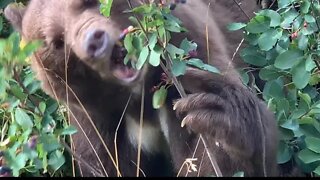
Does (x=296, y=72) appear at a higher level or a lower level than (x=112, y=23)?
lower

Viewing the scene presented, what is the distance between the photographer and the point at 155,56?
11.4ft

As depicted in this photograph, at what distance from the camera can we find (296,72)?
14.0 ft

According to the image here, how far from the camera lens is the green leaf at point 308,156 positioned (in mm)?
4145

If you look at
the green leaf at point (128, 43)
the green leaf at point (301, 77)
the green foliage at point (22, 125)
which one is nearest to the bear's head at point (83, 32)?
the green foliage at point (22, 125)

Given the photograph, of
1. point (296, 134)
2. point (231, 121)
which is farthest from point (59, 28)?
point (296, 134)

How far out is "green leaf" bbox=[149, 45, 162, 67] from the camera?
345 cm

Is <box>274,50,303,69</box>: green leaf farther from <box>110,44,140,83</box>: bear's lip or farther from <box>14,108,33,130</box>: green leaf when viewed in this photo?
<box>14,108,33,130</box>: green leaf

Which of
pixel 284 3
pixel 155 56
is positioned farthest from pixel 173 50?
pixel 284 3

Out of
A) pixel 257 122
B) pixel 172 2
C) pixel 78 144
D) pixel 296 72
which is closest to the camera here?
pixel 172 2

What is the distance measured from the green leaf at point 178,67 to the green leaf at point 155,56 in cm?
12

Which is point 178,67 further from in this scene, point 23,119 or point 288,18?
point 288,18

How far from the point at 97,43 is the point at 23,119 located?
50 centimetres

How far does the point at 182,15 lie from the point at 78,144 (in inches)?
41.3

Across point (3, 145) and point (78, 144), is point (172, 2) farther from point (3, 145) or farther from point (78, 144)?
point (78, 144)
